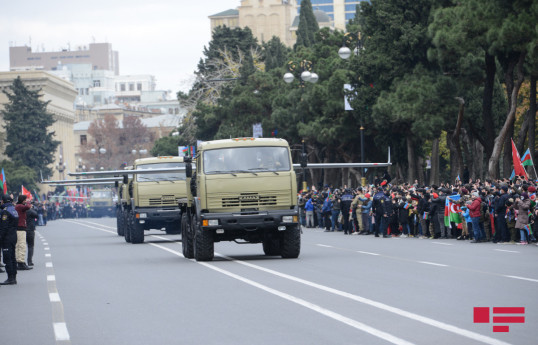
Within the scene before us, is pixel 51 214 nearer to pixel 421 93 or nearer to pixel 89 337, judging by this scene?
pixel 421 93

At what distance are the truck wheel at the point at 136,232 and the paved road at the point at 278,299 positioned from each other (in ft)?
35.6

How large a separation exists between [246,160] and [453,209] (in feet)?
33.7

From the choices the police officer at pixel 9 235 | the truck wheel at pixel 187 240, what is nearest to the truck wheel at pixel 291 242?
the truck wheel at pixel 187 240

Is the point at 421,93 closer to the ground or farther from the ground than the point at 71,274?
farther from the ground

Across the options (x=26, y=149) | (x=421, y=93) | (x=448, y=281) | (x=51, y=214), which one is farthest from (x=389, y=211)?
(x=26, y=149)

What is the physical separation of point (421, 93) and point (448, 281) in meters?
29.2

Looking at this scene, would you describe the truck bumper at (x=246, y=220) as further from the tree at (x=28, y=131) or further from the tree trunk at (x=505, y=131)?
the tree at (x=28, y=131)

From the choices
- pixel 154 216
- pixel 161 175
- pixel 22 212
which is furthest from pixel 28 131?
pixel 22 212

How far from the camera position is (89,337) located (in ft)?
38.5

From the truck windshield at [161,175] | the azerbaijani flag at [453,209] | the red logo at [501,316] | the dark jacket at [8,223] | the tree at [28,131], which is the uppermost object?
the tree at [28,131]

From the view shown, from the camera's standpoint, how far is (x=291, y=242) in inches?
969

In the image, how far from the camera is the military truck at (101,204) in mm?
121312

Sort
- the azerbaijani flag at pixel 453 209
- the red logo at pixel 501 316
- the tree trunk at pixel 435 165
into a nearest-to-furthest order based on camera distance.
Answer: the red logo at pixel 501 316, the azerbaijani flag at pixel 453 209, the tree trunk at pixel 435 165

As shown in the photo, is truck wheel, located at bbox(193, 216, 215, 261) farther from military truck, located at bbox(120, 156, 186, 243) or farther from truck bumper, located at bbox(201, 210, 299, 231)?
military truck, located at bbox(120, 156, 186, 243)
